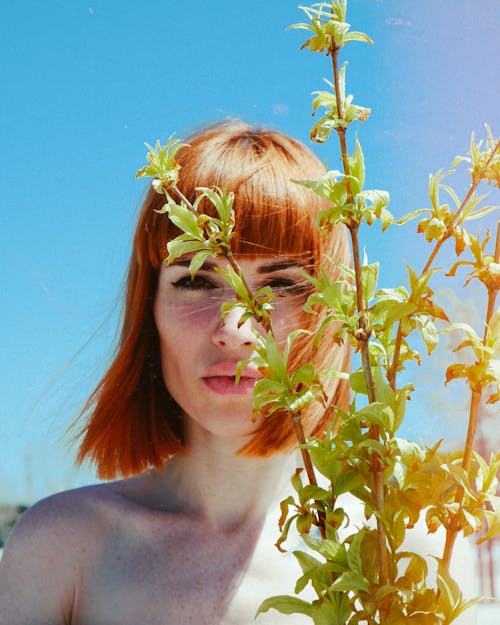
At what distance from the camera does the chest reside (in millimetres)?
1004

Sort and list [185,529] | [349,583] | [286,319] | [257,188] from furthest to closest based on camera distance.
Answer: [185,529] < [257,188] < [286,319] < [349,583]

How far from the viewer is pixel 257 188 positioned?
3.24 ft

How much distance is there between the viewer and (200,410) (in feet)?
3.33

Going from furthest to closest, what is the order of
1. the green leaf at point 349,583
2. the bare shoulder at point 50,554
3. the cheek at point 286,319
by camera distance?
the bare shoulder at point 50,554
the cheek at point 286,319
the green leaf at point 349,583

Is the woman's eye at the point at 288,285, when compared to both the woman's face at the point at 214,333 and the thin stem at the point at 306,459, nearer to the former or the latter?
the woman's face at the point at 214,333

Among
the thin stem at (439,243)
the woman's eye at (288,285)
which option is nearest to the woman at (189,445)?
the woman's eye at (288,285)

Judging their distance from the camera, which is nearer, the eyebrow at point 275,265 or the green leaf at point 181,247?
the green leaf at point 181,247

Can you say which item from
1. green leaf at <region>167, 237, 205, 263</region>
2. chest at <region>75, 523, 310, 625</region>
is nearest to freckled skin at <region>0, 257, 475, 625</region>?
chest at <region>75, 523, 310, 625</region>

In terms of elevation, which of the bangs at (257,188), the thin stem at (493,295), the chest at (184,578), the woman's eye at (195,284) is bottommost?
the chest at (184,578)

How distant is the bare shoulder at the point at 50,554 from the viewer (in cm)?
108

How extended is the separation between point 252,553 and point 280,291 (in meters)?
0.39

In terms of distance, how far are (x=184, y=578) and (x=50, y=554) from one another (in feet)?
0.69

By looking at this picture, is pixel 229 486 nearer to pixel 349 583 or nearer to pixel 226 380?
pixel 226 380

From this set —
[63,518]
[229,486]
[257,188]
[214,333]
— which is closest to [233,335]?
[214,333]
